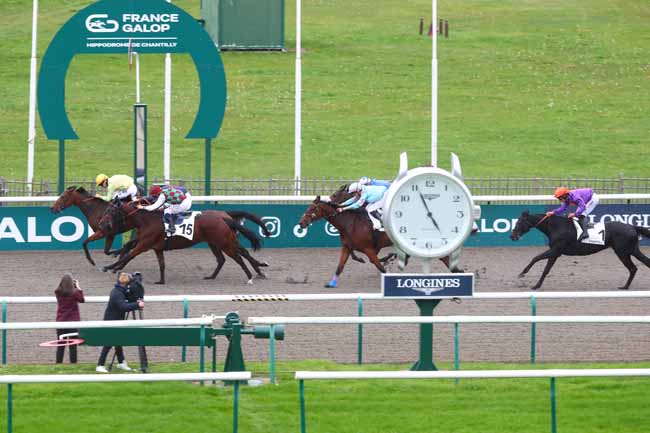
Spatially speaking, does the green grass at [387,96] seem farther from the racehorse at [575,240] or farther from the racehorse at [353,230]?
the racehorse at [575,240]

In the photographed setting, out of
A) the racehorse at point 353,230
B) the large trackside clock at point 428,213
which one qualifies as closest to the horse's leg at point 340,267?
the racehorse at point 353,230

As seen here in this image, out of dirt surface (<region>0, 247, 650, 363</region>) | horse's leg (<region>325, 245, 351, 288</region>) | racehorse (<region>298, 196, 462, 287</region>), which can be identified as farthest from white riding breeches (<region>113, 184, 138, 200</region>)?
horse's leg (<region>325, 245, 351, 288</region>)

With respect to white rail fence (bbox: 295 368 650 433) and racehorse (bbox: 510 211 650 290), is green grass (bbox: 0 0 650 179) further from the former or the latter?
white rail fence (bbox: 295 368 650 433)

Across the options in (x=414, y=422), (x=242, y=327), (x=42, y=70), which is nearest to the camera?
(x=414, y=422)

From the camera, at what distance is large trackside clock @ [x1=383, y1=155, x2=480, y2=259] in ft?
41.9

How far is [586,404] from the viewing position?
1121cm

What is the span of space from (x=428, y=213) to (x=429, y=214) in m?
0.01

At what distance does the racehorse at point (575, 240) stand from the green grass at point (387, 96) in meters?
14.2

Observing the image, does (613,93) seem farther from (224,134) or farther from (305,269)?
(305,269)

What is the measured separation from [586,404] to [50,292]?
9.99 meters

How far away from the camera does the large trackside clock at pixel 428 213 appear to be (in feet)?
41.9

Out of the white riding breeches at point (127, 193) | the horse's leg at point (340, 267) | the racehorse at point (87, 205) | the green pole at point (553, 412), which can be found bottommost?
the green pole at point (553, 412)

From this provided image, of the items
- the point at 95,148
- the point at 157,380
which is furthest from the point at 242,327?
the point at 95,148

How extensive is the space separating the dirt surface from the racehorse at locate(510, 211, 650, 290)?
37cm
